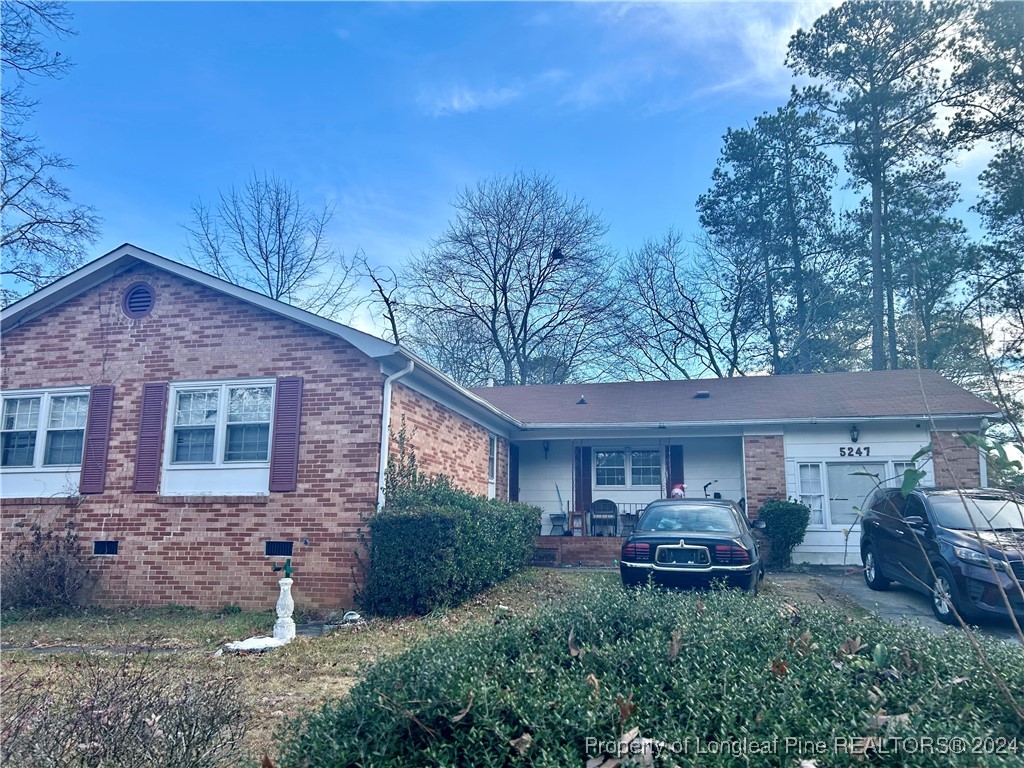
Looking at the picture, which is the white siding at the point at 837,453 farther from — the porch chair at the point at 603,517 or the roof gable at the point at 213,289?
the roof gable at the point at 213,289

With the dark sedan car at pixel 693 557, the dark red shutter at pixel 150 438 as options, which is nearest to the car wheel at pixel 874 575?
the dark sedan car at pixel 693 557

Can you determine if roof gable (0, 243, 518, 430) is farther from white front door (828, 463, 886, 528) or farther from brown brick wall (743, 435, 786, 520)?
white front door (828, 463, 886, 528)

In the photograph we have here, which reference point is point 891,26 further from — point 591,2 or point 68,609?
point 68,609

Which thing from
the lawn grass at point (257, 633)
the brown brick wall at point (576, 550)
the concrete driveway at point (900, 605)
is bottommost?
the lawn grass at point (257, 633)

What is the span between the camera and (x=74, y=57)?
1442cm

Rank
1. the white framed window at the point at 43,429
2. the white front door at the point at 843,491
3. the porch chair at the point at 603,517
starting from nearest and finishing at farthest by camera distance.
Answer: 1. the white framed window at the point at 43,429
2. the white front door at the point at 843,491
3. the porch chair at the point at 603,517

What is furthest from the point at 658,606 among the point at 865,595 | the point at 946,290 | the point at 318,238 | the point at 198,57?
the point at 318,238

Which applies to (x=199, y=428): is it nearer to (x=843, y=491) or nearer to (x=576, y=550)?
(x=576, y=550)

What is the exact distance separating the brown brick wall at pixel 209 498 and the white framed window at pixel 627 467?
832cm

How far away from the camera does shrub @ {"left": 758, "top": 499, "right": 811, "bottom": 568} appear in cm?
1363

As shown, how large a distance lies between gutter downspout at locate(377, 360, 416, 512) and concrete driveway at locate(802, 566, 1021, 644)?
234 inches

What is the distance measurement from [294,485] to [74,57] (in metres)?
11.5

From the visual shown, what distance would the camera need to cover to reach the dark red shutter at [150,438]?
1017 centimetres

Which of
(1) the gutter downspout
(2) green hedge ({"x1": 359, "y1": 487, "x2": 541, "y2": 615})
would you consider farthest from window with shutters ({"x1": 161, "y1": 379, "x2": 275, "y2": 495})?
(2) green hedge ({"x1": 359, "y1": 487, "x2": 541, "y2": 615})
